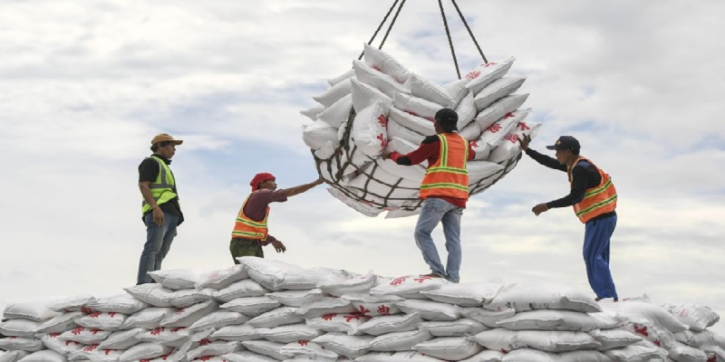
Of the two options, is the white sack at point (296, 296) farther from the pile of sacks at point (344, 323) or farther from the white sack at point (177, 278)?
the white sack at point (177, 278)

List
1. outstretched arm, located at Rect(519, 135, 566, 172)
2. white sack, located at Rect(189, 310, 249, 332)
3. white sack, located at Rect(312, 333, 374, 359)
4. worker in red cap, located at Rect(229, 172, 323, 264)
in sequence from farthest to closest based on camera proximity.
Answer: worker in red cap, located at Rect(229, 172, 323, 264) → outstretched arm, located at Rect(519, 135, 566, 172) → white sack, located at Rect(189, 310, 249, 332) → white sack, located at Rect(312, 333, 374, 359)

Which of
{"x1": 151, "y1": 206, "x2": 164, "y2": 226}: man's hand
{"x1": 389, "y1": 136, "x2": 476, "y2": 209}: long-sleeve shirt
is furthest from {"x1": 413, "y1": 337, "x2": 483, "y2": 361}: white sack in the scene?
{"x1": 151, "y1": 206, "x2": 164, "y2": 226}: man's hand

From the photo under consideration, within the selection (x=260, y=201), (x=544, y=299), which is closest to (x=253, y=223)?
(x=260, y=201)

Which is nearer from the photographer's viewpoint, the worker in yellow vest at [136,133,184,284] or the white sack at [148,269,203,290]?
the white sack at [148,269,203,290]

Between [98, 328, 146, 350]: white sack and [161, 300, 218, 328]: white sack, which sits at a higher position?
[161, 300, 218, 328]: white sack

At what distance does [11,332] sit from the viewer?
7.57m

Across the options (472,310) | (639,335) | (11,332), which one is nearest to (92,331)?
(11,332)

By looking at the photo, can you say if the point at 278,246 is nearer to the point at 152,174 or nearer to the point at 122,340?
the point at 152,174

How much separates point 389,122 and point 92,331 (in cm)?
282

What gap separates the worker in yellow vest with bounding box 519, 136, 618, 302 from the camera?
6.52 m

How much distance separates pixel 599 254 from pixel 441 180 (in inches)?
55.8

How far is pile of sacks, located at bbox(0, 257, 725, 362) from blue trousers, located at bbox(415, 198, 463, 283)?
0.31 m

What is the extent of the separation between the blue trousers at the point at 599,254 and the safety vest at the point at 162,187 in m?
3.12

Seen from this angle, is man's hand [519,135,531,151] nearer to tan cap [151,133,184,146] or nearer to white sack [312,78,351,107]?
white sack [312,78,351,107]
